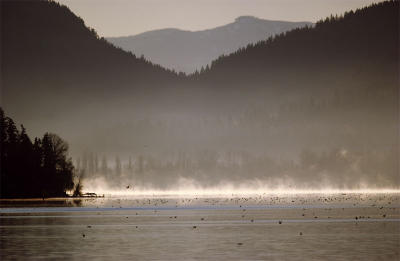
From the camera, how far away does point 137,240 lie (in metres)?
80.9

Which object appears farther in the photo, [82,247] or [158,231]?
[158,231]

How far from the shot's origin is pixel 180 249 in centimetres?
7062

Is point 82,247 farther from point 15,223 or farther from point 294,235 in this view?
point 15,223

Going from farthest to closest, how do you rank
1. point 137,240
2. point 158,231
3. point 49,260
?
point 158,231
point 137,240
point 49,260

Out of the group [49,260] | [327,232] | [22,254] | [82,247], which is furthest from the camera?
[327,232]

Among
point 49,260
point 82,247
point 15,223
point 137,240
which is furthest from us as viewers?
point 15,223

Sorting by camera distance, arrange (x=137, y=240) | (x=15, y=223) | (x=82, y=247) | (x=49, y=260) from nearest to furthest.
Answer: (x=49, y=260) < (x=82, y=247) < (x=137, y=240) < (x=15, y=223)

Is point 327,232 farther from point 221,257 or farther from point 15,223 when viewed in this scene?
point 15,223

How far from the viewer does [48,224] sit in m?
109

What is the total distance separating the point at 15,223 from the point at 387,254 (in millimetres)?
58229

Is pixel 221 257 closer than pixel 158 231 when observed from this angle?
Yes

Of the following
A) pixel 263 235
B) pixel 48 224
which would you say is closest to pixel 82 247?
pixel 263 235

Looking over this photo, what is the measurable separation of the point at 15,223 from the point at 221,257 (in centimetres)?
5282

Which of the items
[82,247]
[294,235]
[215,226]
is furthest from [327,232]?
[82,247]
